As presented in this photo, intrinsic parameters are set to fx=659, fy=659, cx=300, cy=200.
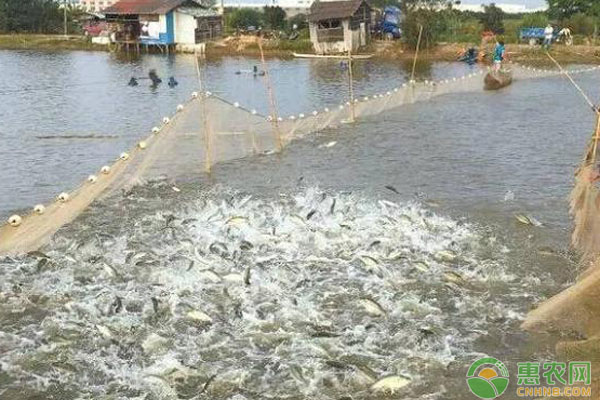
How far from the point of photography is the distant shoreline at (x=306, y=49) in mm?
41188

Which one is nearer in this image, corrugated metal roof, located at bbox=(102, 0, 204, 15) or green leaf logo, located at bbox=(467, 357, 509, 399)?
green leaf logo, located at bbox=(467, 357, 509, 399)

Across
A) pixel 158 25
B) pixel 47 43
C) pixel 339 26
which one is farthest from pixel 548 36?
pixel 47 43

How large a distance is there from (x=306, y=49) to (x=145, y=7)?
14160mm

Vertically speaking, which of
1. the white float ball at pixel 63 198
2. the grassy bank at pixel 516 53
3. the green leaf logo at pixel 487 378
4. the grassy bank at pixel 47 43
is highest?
the grassy bank at pixel 47 43

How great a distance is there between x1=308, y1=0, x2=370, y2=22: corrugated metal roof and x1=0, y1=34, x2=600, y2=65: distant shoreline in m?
2.63

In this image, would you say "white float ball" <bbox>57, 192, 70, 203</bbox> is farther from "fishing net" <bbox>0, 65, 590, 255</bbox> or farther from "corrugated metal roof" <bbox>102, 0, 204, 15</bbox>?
"corrugated metal roof" <bbox>102, 0, 204, 15</bbox>

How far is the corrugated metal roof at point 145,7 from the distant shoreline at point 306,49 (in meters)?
3.79

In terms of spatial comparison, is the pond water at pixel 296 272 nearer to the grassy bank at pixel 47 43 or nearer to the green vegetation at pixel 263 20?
the grassy bank at pixel 47 43

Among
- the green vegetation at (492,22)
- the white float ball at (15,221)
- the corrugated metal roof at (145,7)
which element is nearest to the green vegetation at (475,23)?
the green vegetation at (492,22)

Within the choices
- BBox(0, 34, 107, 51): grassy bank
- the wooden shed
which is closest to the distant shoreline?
BBox(0, 34, 107, 51): grassy bank

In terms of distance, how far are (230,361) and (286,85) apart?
26527 mm

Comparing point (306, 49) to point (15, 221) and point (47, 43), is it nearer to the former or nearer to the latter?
point (47, 43)

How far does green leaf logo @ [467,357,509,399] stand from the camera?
646 cm

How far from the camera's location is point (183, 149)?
45.3ft
